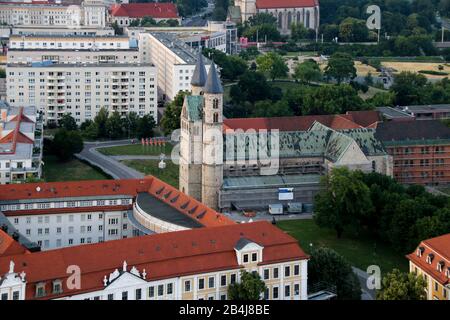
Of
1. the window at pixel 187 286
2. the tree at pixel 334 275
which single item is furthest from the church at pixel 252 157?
the window at pixel 187 286

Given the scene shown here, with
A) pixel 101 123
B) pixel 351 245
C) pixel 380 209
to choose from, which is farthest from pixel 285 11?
pixel 351 245

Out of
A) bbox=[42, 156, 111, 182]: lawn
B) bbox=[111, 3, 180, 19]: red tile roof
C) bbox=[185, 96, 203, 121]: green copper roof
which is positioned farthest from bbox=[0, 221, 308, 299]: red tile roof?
bbox=[111, 3, 180, 19]: red tile roof

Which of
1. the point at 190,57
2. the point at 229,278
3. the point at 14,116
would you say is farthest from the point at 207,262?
the point at 190,57

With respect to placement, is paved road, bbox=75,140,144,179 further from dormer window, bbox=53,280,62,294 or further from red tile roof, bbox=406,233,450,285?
dormer window, bbox=53,280,62,294

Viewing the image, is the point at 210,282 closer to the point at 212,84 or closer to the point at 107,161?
the point at 212,84
